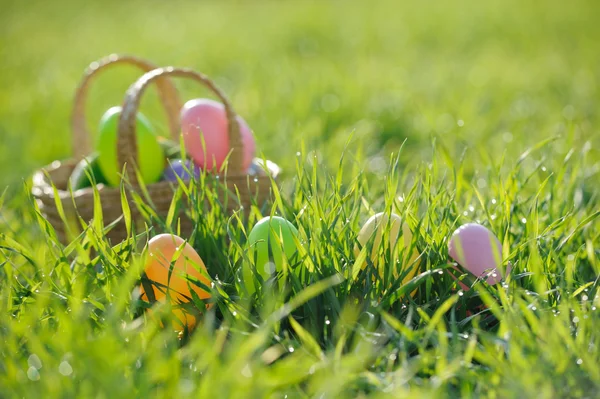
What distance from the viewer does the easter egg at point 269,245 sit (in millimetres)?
1361

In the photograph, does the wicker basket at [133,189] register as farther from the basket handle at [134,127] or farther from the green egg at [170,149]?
the green egg at [170,149]

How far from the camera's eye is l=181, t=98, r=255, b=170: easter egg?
6.77ft

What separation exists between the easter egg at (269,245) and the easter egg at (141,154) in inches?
29.1

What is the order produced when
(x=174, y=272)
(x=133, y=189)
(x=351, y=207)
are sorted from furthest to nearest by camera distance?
(x=133, y=189) < (x=351, y=207) < (x=174, y=272)

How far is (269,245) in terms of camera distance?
1.36 m

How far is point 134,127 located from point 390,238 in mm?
839

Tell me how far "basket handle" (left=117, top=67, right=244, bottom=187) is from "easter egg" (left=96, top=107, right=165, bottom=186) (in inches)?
4.1

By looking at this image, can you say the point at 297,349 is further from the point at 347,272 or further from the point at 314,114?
the point at 314,114

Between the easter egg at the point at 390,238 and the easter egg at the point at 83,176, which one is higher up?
the easter egg at the point at 390,238

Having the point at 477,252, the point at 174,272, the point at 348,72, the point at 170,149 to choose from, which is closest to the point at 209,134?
the point at 170,149

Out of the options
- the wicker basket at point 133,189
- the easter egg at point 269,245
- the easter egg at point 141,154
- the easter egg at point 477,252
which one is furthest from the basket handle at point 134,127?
the easter egg at point 477,252

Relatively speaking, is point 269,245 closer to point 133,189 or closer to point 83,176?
point 133,189

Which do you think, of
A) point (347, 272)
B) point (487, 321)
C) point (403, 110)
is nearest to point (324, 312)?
point (347, 272)

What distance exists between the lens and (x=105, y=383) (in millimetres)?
933
